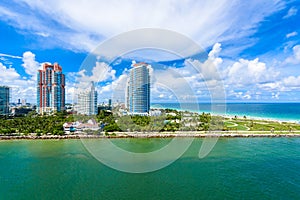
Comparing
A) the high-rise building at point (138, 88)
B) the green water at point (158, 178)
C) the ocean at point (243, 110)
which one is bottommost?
the green water at point (158, 178)

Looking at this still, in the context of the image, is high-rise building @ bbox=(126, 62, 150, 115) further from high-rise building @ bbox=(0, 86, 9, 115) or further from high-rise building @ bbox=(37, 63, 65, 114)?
high-rise building @ bbox=(0, 86, 9, 115)

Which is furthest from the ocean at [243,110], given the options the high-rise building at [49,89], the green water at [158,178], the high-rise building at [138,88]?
the high-rise building at [49,89]

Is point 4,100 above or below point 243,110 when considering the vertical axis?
above

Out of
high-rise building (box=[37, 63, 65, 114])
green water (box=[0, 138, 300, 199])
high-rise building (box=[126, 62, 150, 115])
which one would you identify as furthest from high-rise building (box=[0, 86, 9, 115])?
high-rise building (box=[126, 62, 150, 115])

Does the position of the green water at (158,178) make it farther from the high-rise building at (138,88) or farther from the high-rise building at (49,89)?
the high-rise building at (49,89)

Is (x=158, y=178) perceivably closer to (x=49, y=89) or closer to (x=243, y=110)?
(x=49, y=89)

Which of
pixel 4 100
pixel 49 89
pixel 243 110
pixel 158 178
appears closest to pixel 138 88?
pixel 158 178
